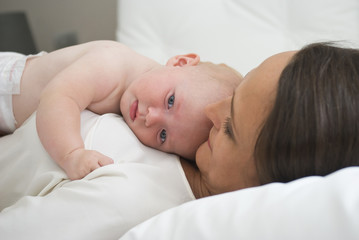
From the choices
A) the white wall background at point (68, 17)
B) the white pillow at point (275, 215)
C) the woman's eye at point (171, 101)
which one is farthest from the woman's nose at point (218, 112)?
the white wall background at point (68, 17)

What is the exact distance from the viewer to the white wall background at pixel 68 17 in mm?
2178

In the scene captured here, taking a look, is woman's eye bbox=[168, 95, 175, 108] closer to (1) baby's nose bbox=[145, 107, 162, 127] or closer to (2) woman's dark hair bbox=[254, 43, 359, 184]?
(1) baby's nose bbox=[145, 107, 162, 127]

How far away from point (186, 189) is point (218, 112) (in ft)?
0.60

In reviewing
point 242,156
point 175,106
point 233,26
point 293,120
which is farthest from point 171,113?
point 233,26

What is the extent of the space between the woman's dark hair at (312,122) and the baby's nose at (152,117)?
0.30 meters

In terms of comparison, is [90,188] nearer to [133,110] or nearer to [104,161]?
[104,161]

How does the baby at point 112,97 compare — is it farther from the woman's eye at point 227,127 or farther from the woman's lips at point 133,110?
the woman's eye at point 227,127

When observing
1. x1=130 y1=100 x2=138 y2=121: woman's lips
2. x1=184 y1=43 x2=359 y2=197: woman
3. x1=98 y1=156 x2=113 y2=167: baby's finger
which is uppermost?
x1=184 y1=43 x2=359 y2=197: woman

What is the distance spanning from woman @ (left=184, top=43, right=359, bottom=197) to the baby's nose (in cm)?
19

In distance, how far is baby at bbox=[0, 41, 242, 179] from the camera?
79 centimetres

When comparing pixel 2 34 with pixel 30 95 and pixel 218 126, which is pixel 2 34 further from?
pixel 218 126

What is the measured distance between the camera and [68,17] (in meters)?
2.23

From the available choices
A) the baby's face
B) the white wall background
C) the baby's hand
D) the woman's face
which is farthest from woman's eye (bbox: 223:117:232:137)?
the white wall background

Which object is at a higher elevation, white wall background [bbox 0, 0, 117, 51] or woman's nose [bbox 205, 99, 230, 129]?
woman's nose [bbox 205, 99, 230, 129]
